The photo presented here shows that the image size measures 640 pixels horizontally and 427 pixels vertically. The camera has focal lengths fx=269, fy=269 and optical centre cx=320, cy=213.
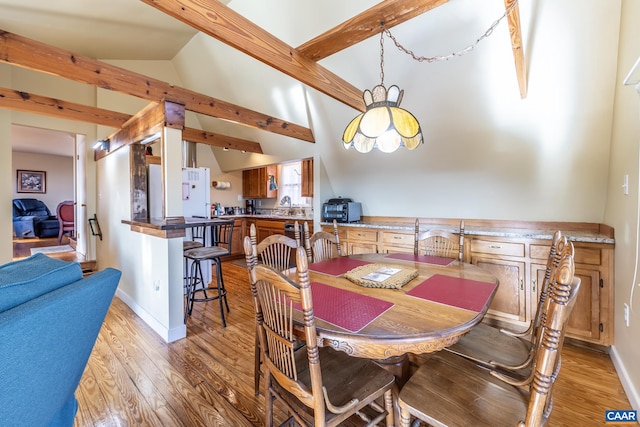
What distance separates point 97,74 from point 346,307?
2756 millimetres

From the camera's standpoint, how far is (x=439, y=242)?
108 inches

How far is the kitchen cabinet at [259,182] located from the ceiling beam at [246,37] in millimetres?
3794

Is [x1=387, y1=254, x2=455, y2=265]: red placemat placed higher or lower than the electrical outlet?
higher

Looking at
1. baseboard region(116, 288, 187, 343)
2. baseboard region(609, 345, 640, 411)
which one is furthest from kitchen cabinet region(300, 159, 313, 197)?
baseboard region(609, 345, 640, 411)

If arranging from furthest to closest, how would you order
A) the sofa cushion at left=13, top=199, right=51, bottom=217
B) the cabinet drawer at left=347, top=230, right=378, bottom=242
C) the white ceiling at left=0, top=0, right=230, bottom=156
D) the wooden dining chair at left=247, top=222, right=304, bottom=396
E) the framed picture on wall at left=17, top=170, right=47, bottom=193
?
the framed picture on wall at left=17, top=170, right=47, bottom=193, the sofa cushion at left=13, top=199, right=51, bottom=217, the cabinet drawer at left=347, top=230, right=378, bottom=242, the white ceiling at left=0, top=0, right=230, bottom=156, the wooden dining chair at left=247, top=222, right=304, bottom=396

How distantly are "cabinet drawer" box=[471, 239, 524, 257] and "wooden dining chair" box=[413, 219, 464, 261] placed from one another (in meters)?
0.20

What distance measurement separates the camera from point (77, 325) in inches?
41.1

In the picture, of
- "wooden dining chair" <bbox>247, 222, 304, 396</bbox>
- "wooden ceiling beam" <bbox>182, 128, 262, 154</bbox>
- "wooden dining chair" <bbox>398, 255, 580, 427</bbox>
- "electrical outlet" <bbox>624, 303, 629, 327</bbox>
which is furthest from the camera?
"wooden ceiling beam" <bbox>182, 128, 262, 154</bbox>

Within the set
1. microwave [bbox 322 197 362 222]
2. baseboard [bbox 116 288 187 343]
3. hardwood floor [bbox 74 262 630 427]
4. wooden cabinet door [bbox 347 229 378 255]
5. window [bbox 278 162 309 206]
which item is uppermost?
window [bbox 278 162 309 206]

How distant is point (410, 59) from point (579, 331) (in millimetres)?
2883

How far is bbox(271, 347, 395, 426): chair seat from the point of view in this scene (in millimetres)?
1082

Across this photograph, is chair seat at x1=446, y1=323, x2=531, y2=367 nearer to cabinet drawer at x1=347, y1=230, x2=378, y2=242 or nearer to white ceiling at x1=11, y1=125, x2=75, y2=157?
cabinet drawer at x1=347, y1=230, x2=378, y2=242

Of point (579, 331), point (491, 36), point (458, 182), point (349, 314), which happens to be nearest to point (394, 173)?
point (458, 182)

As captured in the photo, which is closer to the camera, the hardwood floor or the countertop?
the hardwood floor
